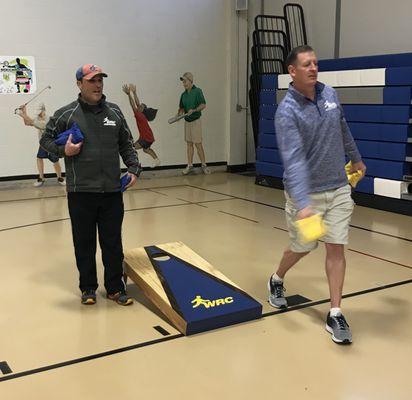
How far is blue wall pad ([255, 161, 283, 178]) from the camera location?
789 centimetres

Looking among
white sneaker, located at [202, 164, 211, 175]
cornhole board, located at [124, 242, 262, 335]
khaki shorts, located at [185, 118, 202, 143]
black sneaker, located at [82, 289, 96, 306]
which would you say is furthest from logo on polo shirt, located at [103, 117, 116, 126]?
white sneaker, located at [202, 164, 211, 175]

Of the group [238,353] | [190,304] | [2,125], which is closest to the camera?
[238,353]

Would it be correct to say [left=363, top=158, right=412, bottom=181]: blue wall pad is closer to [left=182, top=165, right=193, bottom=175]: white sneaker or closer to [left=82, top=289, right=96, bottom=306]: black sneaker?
[left=182, top=165, right=193, bottom=175]: white sneaker

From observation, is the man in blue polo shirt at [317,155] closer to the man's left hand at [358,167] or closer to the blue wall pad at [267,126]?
the man's left hand at [358,167]

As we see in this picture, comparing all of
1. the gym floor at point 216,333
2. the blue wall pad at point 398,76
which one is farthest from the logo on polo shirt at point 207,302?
the blue wall pad at point 398,76

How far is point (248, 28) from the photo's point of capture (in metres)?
9.71

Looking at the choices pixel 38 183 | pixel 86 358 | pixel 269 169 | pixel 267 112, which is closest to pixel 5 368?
pixel 86 358

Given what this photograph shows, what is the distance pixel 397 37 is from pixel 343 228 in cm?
520

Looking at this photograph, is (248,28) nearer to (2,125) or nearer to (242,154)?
(242,154)

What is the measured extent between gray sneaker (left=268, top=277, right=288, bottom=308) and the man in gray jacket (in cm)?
94

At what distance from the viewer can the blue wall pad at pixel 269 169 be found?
25.9ft

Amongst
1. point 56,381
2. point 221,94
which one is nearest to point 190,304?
point 56,381

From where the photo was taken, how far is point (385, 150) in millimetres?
6289

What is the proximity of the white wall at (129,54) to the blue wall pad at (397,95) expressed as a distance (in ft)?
13.3
